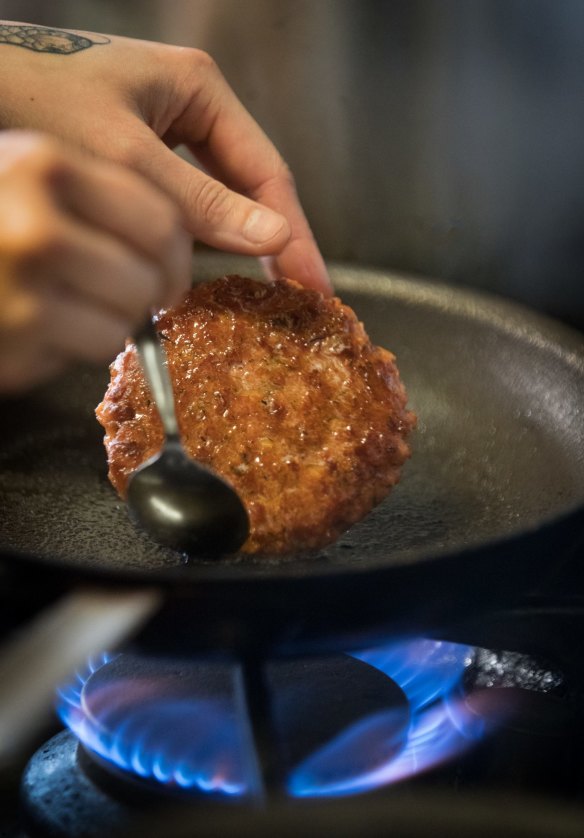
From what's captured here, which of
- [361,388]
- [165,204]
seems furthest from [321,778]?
[165,204]

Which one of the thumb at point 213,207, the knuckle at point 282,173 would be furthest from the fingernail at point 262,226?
the knuckle at point 282,173

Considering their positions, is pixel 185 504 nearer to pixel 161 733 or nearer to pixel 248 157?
pixel 161 733

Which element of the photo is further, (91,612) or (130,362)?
(130,362)

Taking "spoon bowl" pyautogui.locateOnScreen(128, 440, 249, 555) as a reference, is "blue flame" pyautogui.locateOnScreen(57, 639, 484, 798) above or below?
below

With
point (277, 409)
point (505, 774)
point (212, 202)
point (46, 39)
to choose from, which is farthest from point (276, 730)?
point (46, 39)

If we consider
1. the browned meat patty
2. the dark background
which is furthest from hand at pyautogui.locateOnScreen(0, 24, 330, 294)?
the dark background

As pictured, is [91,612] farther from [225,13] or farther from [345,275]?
[225,13]

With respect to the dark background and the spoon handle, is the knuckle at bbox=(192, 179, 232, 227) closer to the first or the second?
the spoon handle
